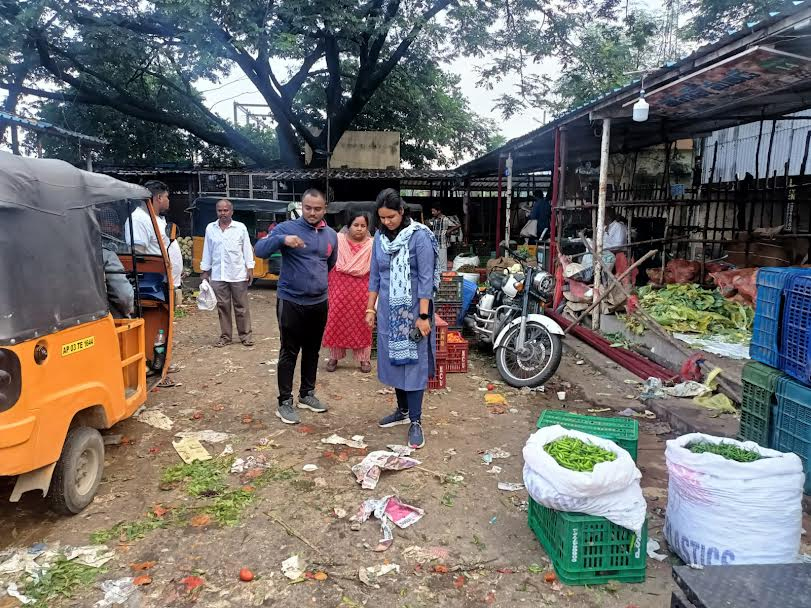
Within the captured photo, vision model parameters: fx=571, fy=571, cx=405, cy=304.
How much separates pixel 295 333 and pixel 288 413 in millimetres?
704

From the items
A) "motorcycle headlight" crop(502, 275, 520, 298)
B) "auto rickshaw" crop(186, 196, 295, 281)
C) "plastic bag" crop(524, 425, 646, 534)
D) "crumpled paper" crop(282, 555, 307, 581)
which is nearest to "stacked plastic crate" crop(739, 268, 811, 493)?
"plastic bag" crop(524, 425, 646, 534)

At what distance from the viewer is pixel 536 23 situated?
1602 cm

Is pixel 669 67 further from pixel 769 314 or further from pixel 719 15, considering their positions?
pixel 719 15

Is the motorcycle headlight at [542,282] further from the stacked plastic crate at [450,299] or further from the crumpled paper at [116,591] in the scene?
the crumpled paper at [116,591]

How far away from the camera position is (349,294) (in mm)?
6379

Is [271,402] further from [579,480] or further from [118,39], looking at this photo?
[118,39]

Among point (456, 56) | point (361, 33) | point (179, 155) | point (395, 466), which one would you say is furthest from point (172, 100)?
point (395, 466)

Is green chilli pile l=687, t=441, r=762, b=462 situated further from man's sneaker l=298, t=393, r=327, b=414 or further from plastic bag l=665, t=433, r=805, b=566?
man's sneaker l=298, t=393, r=327, b=414

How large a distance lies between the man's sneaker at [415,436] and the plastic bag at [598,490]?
1668mm

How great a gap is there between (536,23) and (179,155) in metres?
14.4

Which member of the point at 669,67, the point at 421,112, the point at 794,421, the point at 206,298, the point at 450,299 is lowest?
the point at 794,421

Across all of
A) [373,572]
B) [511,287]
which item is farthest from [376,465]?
[511,287]

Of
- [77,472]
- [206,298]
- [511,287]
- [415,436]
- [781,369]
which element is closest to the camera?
[77,472]

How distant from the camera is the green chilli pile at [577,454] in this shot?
109 inches
